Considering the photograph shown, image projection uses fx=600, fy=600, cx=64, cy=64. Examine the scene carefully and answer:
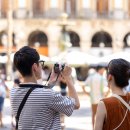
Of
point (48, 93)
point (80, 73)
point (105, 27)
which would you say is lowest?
point (80, 73)

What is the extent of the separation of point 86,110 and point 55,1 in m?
31.2

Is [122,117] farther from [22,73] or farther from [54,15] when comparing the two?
[54,15]

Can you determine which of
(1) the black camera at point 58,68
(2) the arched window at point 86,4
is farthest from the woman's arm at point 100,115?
(2) the arched window at point 86,4

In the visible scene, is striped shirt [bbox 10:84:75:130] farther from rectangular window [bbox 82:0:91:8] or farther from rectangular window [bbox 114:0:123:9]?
rectangular window [bbox 82:0:91:8]

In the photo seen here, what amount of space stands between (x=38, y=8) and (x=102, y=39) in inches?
233

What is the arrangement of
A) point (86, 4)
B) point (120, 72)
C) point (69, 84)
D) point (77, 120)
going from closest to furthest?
point (69, 84), point (120, 72), point (77, 120), point (86, 4)

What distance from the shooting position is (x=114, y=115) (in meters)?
4.50

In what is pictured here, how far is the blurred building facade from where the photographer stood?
46.7 metres

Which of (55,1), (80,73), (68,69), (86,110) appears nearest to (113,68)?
(68,69)

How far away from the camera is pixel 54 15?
48.4 metres

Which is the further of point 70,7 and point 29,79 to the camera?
point 70,7

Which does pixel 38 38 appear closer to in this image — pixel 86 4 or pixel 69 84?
pixel 86 4

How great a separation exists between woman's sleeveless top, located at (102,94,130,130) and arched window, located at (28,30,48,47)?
4368 cm

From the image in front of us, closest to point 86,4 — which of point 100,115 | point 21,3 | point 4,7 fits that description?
point 21,3
